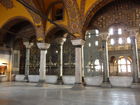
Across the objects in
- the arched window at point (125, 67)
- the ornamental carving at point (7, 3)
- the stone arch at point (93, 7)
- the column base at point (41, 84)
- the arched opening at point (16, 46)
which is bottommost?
the column base at point (41, 84)

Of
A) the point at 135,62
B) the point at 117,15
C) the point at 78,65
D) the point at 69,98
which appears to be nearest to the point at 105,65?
the point at 135,62

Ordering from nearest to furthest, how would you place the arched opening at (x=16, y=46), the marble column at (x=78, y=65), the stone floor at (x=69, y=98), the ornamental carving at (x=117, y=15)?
1. the stone floor at (x=69, y=98)
2. the marble column at (x=78, y=65)
3. the ornamental carving at (x=117, y=15)
4. the arched opening at (x=16, y=46)

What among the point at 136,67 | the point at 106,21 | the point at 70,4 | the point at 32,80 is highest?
the point at 70,4

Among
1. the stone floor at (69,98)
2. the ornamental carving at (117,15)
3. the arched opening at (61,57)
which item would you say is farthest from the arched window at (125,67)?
the stone floor at (69,98)

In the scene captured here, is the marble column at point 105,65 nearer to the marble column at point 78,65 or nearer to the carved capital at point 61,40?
the marble column at point 78,65

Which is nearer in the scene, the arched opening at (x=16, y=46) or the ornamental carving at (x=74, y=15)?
the ornamental carving at (x=74, y=15)

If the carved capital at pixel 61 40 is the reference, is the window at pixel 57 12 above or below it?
above

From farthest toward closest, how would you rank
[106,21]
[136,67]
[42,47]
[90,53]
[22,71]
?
[90,53] → [22,71] → [42,47] → [106,21] → [136,67]

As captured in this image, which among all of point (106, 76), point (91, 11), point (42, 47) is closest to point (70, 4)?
point (91, 11)

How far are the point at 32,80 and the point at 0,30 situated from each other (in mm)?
5847

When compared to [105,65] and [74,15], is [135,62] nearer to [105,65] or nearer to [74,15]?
[105,65]

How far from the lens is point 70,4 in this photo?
34.1 feet

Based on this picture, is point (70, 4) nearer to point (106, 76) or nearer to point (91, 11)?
point (91, 11)

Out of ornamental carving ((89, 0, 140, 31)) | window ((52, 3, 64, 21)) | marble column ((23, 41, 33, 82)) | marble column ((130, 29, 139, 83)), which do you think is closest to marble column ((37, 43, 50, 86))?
window ((52, 3, 64, 21))
